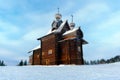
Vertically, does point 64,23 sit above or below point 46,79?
above

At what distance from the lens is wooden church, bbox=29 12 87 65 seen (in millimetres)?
40031

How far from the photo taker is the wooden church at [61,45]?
4003 centimetres

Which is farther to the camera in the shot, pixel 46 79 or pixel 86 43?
pixel 86 43

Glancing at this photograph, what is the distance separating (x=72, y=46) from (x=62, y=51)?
274cm

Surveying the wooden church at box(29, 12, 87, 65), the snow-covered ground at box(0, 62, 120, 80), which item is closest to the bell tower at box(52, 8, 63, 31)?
the wooden church at box(29, 12, 87, 65)

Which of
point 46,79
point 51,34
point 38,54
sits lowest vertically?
point 46,79

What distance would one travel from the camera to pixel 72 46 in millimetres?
40125

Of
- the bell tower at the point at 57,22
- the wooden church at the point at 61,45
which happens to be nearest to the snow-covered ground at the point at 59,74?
the wooden church at the point at 61,45

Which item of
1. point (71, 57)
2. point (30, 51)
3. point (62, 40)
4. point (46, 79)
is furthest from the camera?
point (30, 51)

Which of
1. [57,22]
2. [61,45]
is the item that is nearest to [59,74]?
[61,45]

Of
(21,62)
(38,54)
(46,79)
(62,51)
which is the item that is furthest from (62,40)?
(21,62)

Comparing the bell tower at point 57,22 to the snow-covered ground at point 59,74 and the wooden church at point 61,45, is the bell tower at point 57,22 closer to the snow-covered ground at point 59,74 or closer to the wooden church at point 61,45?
the wooden church at point 61,45

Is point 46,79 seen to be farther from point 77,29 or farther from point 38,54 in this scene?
point 38,54

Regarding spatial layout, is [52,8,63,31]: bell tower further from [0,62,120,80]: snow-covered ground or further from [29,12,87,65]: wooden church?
[0,62,120,80]: snow-covered ground
